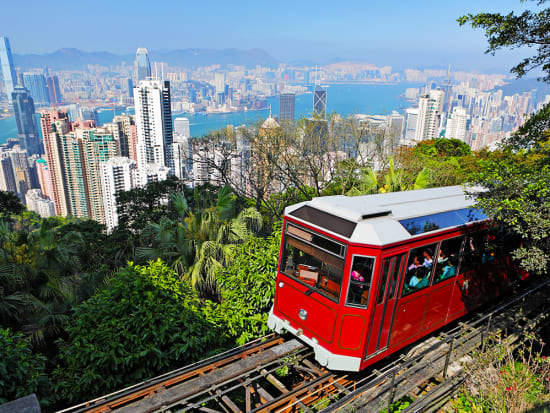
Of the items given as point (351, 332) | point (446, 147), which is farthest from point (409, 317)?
point (446, 147)

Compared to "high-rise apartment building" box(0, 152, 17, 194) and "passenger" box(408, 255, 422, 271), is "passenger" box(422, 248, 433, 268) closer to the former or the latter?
"passenger" box(408, 255, 422, 271)

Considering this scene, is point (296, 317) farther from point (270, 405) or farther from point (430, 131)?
point (430, 131)

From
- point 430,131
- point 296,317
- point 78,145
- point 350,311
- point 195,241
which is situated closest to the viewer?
point 350,311

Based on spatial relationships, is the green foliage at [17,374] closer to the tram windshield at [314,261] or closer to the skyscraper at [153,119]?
the tram windshield at [314,261]

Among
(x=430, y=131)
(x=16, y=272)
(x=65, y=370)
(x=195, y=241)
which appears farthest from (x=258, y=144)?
(x=430, y=131)

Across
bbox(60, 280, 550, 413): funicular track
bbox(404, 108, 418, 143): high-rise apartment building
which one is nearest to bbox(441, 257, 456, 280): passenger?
bbox(60, 280, 550, 413): funicular track

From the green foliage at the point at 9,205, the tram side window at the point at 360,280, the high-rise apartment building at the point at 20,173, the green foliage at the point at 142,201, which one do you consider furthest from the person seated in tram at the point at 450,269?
the high-rise apartment building at the point at 20,173
